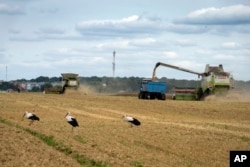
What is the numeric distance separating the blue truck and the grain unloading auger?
2.91 meters

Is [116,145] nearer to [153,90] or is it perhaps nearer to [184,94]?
[153,90]

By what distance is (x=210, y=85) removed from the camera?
66.3 metres

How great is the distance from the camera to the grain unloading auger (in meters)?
65.8

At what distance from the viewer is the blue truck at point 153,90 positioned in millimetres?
66000

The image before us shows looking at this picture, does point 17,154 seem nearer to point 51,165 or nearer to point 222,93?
point 51,165

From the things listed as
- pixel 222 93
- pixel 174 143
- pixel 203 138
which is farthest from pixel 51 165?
pixel 222 93

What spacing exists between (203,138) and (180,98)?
134 ft

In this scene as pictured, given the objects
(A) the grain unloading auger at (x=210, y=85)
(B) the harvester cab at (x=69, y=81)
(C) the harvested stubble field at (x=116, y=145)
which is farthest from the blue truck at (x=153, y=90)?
(C) the harvested stubble field at (x=116, y=145)

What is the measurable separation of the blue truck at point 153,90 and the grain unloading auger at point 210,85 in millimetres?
2910

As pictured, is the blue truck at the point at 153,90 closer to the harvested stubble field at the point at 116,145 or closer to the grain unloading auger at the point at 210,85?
the grain unloading auger at the point at 210,85

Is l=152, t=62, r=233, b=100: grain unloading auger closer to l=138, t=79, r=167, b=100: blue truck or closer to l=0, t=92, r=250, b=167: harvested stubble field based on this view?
l=138, t=79, r=167, b=100: blue truck

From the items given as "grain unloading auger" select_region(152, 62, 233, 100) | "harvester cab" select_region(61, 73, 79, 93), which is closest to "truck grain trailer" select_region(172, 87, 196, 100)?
"grain unloading auger" select_region(152, 62, 233, 100)

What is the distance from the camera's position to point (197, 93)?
6950 centimetres

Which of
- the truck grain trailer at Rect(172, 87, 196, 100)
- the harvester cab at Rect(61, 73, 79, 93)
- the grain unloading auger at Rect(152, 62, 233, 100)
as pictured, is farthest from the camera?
the harvester cab at Rect(61, 73, 79, 93)
